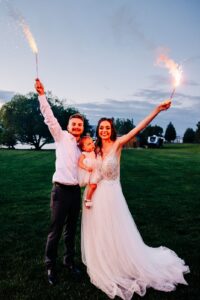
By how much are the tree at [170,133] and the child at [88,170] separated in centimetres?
13154

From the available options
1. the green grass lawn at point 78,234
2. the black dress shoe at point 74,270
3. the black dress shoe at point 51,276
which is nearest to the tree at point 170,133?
the green grass lawn at point 78,234

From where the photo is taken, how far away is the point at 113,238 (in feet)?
22.5

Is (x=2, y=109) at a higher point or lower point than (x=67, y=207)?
higher

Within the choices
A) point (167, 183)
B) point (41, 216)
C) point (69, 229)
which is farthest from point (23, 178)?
point (69, 229)

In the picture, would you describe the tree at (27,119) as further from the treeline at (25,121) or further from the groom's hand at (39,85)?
the groom's hand at (39,85)

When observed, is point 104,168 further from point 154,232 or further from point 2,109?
point 2,109

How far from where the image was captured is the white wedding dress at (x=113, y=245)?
6781 mm

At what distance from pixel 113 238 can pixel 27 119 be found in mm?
73659

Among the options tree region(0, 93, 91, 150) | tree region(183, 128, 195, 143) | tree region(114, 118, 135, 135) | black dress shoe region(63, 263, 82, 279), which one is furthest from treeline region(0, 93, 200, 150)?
black dress shoe region(63, 263, 82, 279)

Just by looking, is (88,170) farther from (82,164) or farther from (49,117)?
(49,117)

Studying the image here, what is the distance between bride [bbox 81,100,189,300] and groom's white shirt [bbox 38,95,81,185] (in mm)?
517

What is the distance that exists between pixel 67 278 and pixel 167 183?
14.1 metres

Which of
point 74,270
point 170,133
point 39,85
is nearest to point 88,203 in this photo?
point 74,270

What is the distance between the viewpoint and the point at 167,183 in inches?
809
